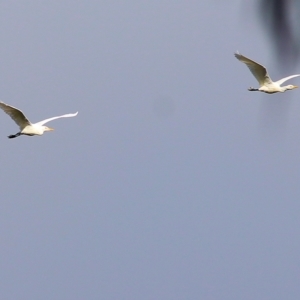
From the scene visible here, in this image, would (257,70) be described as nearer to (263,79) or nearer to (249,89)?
(263,79)

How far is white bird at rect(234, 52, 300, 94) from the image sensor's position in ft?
50.3

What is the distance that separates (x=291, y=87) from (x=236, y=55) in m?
4.73

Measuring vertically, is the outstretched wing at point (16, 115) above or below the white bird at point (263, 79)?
below

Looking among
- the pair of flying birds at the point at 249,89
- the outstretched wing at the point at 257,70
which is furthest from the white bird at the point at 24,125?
the outstretched wing at the point at 257,70

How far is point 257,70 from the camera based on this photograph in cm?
1650

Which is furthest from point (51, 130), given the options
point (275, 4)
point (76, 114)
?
point (275, 4)

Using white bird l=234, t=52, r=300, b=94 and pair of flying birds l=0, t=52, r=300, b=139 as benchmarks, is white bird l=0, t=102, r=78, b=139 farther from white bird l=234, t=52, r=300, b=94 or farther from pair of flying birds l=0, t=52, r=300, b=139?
white bird l=234, t=52, r=300, b=94

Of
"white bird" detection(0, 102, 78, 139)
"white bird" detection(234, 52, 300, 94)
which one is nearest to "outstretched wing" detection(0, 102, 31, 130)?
"white bird" detection(0, 102, 78, 139)

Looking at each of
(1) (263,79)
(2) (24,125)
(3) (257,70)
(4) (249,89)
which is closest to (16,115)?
(2) (24,125)

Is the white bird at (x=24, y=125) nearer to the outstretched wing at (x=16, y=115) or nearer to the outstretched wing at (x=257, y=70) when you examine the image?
the outstretched wing at (x=16, y=115)

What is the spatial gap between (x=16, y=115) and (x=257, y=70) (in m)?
6.26

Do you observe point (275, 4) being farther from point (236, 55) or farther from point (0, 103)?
point (0, 103)

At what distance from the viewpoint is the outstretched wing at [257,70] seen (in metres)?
15.0

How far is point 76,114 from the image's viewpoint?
62.3ft
